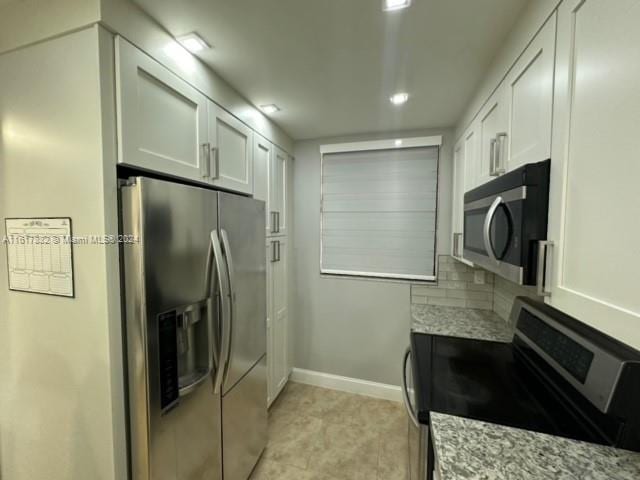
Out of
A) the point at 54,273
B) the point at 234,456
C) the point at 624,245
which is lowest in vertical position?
the point at 234,456

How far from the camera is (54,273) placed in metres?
1.04

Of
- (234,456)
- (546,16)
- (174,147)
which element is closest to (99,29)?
(174,147)

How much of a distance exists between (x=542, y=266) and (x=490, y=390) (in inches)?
22.4

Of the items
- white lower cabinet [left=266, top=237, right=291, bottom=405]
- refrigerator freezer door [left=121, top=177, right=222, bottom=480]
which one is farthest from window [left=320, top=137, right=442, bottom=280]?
refrigerator freezer door [left=121, top=177, right=222, bottom=480]

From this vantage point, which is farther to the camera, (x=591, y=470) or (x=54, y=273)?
(x=54, y=273)

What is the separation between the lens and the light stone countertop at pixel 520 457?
65cm

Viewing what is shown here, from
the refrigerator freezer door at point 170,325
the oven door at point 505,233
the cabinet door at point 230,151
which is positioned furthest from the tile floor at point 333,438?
the cabinet door at point 230,151

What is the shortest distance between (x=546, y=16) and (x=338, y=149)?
1.86 meters

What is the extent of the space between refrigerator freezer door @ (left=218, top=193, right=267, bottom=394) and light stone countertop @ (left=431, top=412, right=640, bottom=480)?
104 centimetres

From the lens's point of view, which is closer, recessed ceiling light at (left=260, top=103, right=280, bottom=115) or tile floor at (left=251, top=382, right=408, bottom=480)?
tile floor at (left=251, top=382, right=408, bottom=480)

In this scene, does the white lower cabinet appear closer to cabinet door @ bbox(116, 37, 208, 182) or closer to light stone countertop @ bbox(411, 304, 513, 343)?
cabinet door @ bbox(116, 37, 208, 182)

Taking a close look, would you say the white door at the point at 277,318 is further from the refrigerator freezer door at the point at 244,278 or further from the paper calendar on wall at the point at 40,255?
the paper calendar on wall at the point at 40,255

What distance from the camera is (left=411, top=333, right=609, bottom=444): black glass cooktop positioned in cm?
85

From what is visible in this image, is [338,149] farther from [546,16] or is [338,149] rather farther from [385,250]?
[546,16]
